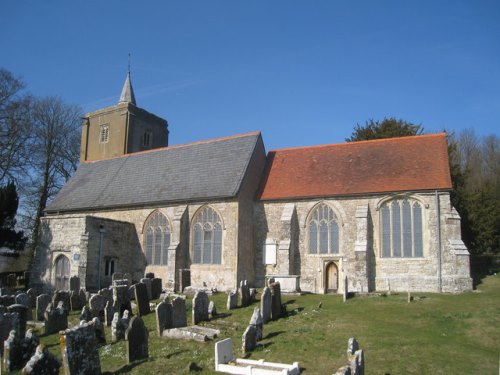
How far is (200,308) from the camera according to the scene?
15250mm

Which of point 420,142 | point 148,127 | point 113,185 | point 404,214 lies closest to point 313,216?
point 404,214

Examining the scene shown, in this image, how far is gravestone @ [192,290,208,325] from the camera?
49.1ft

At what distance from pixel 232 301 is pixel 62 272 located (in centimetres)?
1306

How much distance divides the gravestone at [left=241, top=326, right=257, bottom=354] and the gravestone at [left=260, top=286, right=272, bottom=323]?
9.47 feet

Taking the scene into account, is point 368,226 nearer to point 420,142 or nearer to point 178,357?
point 420,142

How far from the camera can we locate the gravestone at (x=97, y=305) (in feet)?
54.4

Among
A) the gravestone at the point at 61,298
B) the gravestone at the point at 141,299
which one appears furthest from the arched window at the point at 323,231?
the gravestone at the point at 61,298

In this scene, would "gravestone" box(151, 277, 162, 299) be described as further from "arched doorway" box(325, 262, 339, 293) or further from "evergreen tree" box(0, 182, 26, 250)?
"evergreen tree" box(0, 182, 26, 250)

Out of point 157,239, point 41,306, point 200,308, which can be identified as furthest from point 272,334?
point 157,239

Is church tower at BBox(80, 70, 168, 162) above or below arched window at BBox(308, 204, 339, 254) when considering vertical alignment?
above

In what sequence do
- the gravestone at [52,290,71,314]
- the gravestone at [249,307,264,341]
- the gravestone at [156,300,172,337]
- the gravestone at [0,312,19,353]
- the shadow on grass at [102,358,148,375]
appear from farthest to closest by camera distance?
the gravestone at [52,290,71,314] → the gravestone at [156,300,172,337] → the gravestone at [0,312,19,353] → the gravestone at [249,307,264,341] → the shadow on grass at [102,358,148,375]

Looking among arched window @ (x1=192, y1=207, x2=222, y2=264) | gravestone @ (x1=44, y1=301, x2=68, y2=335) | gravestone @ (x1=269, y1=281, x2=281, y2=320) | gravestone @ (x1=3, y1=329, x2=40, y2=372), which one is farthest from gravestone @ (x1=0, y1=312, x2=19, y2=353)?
arched window @ (x1=192, y1=207, x2=222, y2=264)

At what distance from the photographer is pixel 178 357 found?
37.4 ft

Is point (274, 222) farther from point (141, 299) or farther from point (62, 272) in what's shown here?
point (62, 272)
